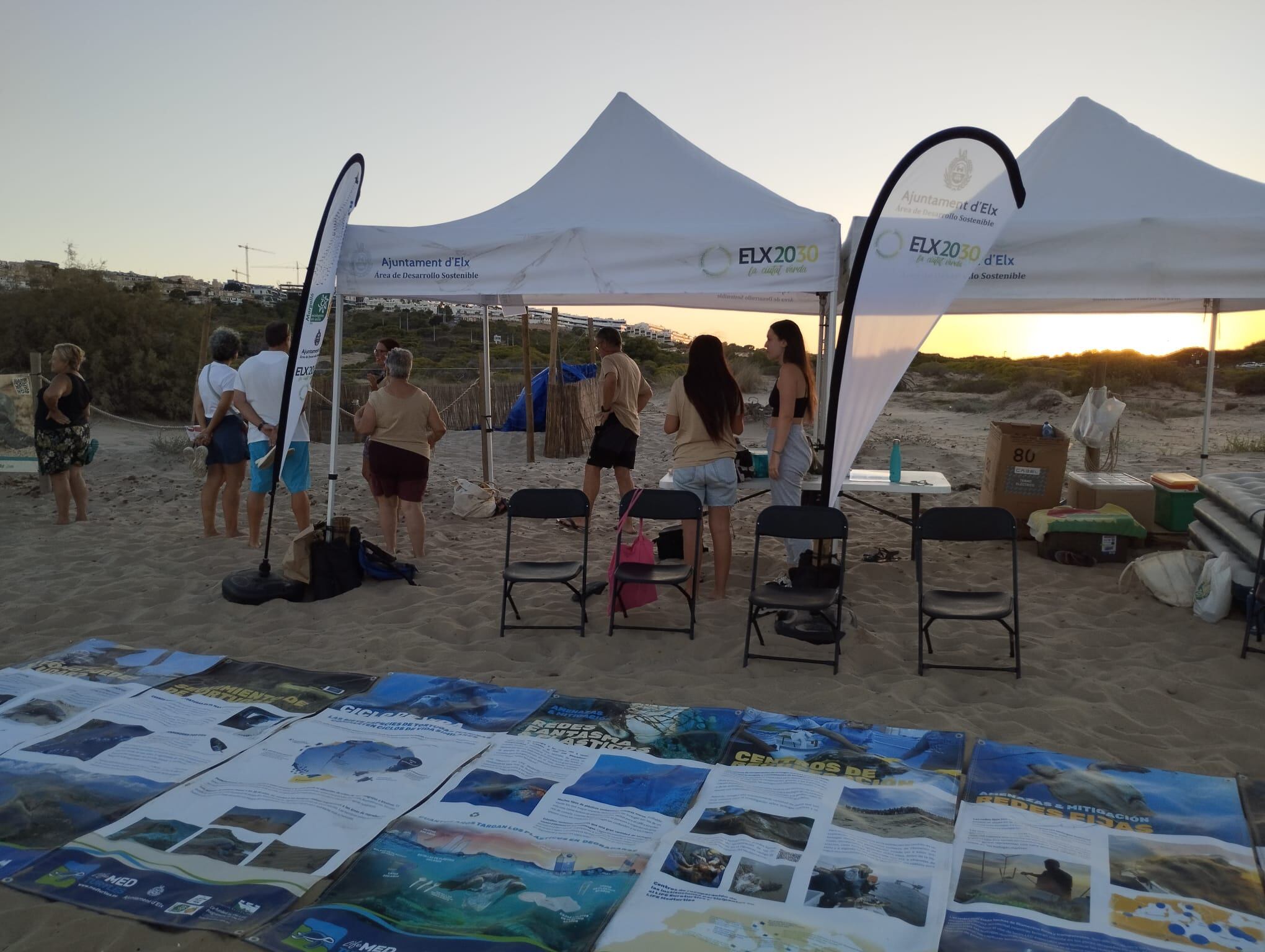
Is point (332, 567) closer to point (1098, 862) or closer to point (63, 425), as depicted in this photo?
point (63, 425)

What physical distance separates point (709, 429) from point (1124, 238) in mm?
2480

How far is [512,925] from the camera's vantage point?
228 cm

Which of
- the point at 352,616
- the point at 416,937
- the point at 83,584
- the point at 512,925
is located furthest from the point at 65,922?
the point at 83,584

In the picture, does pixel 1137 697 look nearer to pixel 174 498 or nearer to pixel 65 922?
pixel 65 922

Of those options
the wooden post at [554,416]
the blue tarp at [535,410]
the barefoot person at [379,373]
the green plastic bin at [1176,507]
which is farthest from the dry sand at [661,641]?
the blue tarp at [535,410]

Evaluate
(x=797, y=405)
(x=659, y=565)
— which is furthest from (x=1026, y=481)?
(x=659, y=565)

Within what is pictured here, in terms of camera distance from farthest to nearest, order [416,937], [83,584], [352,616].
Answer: [83,584] → [352,616] → [416,937]

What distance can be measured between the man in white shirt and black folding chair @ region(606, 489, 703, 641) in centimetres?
247

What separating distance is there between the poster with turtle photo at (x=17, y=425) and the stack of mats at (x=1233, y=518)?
931cm

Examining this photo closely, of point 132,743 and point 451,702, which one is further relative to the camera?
point 451,702

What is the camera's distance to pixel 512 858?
259cm

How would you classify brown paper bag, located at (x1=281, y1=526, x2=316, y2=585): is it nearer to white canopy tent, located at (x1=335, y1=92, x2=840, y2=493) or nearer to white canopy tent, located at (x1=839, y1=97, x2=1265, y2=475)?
white canopy tent, located at (x1=335, y1=92, x2=840, y2=493)

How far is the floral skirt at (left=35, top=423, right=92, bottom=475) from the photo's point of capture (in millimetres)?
6902

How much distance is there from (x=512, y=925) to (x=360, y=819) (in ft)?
2.50
